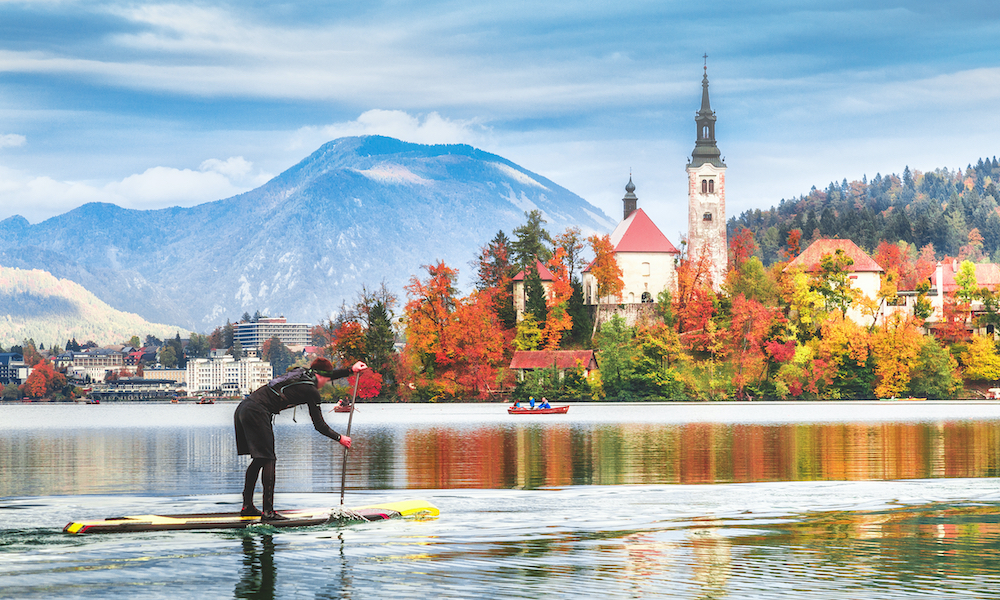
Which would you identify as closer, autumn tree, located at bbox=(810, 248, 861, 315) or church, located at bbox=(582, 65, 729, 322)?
autumn tree, located at bbox=(810, 248, 861, 315)

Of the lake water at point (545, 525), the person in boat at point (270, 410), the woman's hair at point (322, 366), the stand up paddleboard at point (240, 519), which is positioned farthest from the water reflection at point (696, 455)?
the woman's hair at point (322, 366)

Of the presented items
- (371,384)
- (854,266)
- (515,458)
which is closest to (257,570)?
(515,458)

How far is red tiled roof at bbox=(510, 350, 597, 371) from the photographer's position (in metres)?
107

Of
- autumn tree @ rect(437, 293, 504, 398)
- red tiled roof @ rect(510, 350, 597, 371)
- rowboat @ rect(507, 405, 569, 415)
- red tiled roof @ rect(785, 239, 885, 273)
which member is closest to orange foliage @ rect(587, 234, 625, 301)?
red tiled roof @ rect(510, 350, 597, 371)

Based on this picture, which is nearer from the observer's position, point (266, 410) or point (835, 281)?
point (266, 410)

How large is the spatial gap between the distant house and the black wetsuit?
290ft

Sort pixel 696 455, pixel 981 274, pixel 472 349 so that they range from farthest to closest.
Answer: pixel 981 274 < pixel 472 349 < pixel 696 455

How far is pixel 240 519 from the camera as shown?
721 inches

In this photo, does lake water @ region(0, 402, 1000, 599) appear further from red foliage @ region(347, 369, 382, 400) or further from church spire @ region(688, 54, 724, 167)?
church spire @ region(688, 54, 724, 167)

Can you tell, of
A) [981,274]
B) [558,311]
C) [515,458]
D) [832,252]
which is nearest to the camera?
[515,458]

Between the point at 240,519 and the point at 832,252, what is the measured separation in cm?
10432

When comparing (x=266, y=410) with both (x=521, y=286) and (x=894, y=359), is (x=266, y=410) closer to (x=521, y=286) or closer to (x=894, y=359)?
(x=894, y=359)

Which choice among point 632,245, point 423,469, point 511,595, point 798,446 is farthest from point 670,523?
point 632,245

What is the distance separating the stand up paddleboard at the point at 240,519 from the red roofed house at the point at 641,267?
337 feet
